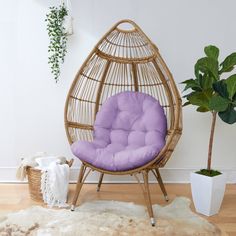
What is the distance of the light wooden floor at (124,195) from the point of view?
2.21m

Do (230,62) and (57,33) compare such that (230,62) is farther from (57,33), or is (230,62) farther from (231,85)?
(57,33)

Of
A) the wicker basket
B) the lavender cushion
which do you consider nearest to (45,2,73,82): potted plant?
the lavender cushion

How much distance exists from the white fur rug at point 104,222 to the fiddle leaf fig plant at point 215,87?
15.9 inches

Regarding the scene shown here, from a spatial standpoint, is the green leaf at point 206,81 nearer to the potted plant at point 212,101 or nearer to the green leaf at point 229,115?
the potted plant at point 212,101

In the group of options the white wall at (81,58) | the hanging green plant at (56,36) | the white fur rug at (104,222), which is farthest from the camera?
the white wall at (81,58)

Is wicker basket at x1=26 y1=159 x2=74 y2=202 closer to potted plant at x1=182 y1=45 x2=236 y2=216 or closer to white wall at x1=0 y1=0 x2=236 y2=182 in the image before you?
white wall at x1=0 y1=0 x2=236 y2=182

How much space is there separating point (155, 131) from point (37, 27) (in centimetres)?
143

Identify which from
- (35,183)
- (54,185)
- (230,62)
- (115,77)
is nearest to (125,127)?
(115,77)

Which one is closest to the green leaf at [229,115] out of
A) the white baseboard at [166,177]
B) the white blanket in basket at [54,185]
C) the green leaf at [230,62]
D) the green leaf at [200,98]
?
the green leaf at [200,98]

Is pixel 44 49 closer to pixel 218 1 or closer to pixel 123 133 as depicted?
pixel 123 133

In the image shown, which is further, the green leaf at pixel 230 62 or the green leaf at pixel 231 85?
the green leaf at pixel 230 62

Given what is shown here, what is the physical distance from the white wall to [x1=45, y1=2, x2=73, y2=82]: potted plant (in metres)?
0.06

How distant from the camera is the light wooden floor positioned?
7.25ft

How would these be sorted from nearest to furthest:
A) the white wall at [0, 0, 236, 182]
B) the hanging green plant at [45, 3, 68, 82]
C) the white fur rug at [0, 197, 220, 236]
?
the white fur rug at [0, 197, 220, 236] → the hanging green plant at [45, 3, 68, 82] → the white wall at [0, 0, 236, 182]
